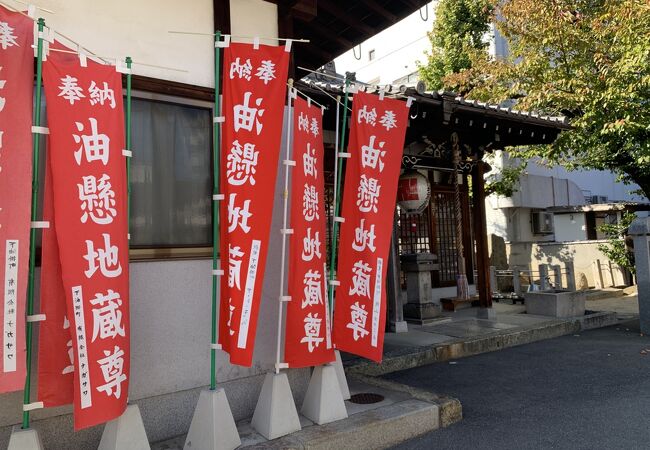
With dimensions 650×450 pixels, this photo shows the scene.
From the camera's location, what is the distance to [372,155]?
4.85 meters

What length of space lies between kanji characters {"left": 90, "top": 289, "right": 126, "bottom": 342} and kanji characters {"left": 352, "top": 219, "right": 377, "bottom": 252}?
2265mm

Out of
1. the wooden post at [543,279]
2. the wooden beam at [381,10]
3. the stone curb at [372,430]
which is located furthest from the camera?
the wooden post at [543,279]

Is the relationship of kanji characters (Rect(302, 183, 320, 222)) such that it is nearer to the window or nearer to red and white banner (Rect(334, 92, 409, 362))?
red and white banner (Rect(334, 92, 409, 362))

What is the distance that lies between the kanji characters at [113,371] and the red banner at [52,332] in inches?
10.2

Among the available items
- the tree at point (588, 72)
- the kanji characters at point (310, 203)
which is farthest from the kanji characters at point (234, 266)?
the tree at point (588, 72)

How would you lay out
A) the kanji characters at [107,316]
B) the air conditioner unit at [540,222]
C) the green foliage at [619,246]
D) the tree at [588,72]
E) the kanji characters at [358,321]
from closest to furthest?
the kanji characters at [107,316] < the kanji characters at [358,321] < the tree at [588,72] < the green foliage at [619,246] < the air conditioner unit at [540,222]

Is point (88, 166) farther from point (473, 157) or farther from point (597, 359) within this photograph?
point (473, 157)

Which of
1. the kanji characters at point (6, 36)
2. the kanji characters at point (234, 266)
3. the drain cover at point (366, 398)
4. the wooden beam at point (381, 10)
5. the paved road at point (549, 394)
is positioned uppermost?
the wooden beam at point (381, 10)

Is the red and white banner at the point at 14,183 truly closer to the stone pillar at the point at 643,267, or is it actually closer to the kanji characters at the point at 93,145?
the kanji characters at the point at 93,145

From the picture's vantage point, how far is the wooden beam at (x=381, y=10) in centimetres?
645

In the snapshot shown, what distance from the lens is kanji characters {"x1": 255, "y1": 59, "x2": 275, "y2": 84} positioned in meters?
4.02

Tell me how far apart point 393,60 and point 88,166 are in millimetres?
23920

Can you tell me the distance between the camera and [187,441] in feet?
13.0

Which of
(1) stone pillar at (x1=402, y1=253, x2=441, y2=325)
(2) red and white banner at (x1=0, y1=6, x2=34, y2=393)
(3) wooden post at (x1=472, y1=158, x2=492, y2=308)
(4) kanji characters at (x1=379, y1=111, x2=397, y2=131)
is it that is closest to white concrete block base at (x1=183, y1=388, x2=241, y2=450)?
(2) red and white banner at (x1=0, y1=6, x2=34, y2=393)
